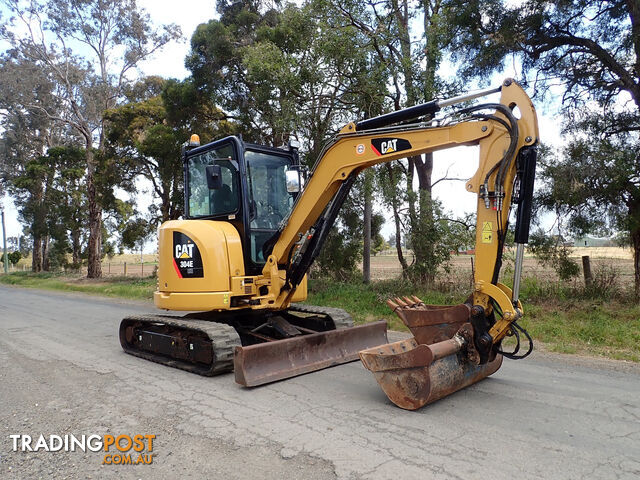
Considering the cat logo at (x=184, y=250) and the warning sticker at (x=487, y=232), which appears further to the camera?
the cat logo at (x=184, y=250)

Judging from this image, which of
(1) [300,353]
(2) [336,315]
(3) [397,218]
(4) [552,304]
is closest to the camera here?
(1) [300,353]

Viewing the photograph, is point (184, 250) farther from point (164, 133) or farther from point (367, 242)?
point (164, 133)

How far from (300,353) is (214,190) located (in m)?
2.55

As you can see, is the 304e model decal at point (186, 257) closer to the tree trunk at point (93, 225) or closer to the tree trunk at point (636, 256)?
the tree trunk at point (636, 256)

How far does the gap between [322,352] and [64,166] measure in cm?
3203

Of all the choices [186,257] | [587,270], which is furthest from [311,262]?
[587,270]

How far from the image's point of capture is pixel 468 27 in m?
10.8

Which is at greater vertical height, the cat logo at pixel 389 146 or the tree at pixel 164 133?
the tree at pixel 164 133

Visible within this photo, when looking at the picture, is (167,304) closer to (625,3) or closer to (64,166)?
(625,3)

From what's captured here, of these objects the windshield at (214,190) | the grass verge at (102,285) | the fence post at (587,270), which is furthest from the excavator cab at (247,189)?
the grass verge at (102,285)

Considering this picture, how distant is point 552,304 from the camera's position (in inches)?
367

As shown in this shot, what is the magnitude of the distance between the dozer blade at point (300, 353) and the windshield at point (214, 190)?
1.95m

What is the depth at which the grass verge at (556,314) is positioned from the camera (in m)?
7.08

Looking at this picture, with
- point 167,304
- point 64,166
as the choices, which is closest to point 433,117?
point 167,304
